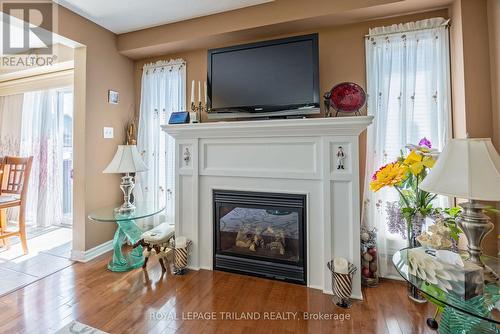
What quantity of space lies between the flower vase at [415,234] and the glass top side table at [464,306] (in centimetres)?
47

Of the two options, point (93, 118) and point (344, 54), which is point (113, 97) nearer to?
point (93, 118)

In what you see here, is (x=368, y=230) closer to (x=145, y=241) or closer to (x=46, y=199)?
(x=145, y=241)

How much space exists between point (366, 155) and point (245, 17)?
1.75 m

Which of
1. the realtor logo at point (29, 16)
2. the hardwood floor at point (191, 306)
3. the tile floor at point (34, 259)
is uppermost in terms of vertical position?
the realtor logo at point (29, 16)

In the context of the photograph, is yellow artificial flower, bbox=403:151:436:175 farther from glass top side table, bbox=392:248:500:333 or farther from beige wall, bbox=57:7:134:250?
beige wall, bbox=57:7:134:250

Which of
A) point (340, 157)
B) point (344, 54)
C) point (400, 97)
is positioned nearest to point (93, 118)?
point (340, 157)

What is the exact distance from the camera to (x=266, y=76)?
232 centimetres

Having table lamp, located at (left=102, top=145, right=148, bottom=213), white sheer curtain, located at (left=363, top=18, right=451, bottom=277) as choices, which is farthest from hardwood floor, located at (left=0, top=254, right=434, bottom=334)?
table lamp, located at (left=102, top=145, right=148, bottom=213)

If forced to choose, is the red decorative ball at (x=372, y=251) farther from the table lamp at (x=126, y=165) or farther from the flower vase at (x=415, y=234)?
the table lamp at (x=126, y=165)

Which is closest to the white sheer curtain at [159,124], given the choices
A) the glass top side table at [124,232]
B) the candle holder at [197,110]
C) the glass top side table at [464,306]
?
the candle holder at [197,110]

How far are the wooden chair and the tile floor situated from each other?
161 mm

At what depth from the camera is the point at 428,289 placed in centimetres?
120

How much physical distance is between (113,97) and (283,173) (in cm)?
225

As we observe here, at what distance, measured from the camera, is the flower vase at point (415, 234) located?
6.20 ft
